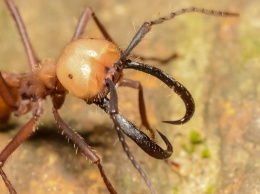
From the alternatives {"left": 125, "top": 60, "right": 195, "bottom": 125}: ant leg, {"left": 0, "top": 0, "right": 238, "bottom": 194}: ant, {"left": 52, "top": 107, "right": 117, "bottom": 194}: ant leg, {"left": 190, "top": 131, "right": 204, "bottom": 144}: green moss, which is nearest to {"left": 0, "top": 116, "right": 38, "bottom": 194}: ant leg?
{"left": 0, "top": 0, "right": 238, "bottom": 194}: ant

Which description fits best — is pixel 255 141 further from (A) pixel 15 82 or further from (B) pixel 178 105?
(A) pixel 15 82

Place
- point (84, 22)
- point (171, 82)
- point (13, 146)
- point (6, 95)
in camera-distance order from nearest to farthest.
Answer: point (171, 82), point (13, 146), point (6, 95), point (84, 22)

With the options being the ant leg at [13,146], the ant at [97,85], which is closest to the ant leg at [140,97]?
the ant at [97,85]

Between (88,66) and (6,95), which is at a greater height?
(88,66)

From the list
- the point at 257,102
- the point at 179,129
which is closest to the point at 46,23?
the point at 179,129

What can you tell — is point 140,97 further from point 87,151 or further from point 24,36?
point 24,36

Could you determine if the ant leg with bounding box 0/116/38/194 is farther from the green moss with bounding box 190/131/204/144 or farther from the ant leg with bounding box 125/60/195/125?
the green moss with bounding box 190/131/204/144

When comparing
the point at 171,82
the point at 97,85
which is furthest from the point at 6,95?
the point at 171,82

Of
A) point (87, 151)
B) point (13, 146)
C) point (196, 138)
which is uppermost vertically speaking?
point (196, 138)
